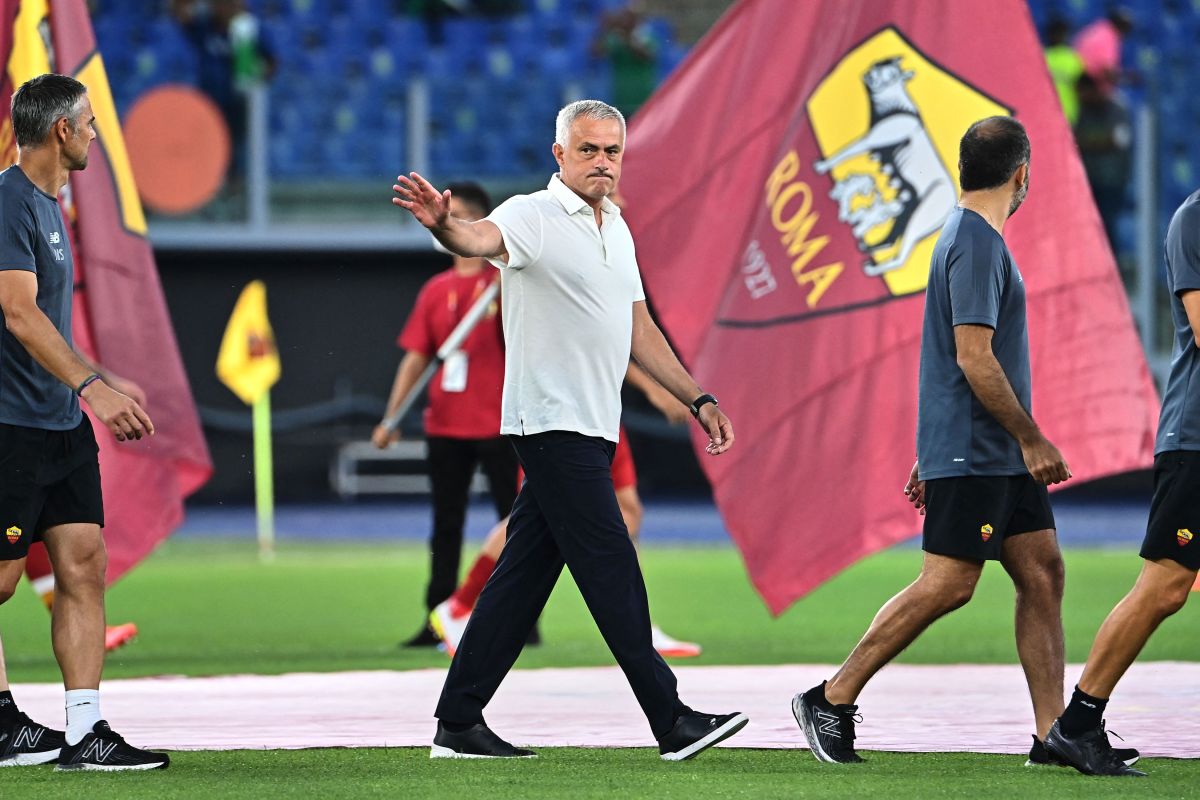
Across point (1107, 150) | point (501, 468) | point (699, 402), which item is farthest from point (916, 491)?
point (1107, 150)

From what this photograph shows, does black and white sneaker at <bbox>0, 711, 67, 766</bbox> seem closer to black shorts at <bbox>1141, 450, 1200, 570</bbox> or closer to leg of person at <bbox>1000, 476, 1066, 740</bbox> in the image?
leg of person at <bbox>1000, 476, 1066, 740</bbox>

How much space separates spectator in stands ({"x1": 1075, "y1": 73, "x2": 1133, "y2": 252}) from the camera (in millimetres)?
21609

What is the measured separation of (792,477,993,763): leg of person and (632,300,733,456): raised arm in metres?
0.64

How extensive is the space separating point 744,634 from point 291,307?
47.4ft

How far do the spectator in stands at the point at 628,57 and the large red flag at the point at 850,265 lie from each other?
13.8m

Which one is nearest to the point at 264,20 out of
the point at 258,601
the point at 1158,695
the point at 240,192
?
the point at 240,192

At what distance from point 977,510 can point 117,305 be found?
438 centimetres

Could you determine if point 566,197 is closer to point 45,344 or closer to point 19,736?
point 45,344

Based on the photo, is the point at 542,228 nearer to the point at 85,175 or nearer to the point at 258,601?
the point at 85,175

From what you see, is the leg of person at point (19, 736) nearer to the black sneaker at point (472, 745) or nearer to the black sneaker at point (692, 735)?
the black sneaker at point (472, 745)

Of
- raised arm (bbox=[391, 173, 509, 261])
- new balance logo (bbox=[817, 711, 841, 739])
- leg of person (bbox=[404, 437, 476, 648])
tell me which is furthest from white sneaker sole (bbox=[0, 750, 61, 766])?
leg of person (bbox=[404, 437, 476, 648])

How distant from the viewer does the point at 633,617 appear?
6.15 meters

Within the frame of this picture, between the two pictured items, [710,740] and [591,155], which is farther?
[591,155]

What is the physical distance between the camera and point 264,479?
22.1 meters
